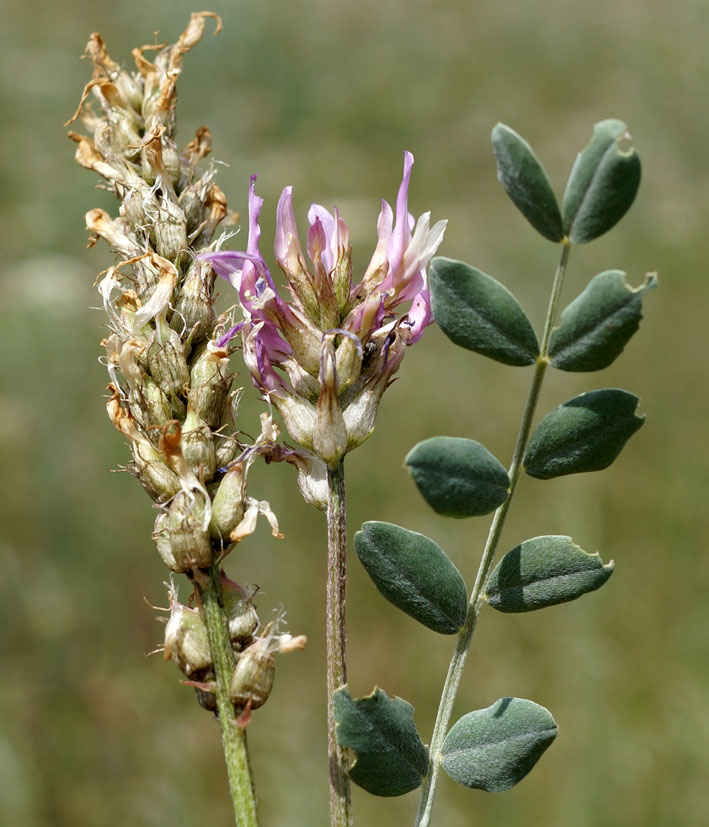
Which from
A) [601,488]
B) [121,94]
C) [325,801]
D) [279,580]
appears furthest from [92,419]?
[121,94]

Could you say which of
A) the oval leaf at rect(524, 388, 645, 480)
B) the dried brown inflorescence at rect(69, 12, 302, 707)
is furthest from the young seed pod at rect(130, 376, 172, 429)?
the oval leaf at rect(524, 388, 645, 480)

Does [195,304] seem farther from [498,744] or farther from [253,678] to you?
[498,744]

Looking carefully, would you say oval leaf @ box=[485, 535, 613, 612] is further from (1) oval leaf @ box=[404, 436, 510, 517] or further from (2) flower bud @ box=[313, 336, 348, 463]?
(2) flower bud @ box=[313, 336, 348, 463]

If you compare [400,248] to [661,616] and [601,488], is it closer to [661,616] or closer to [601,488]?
[661,616]

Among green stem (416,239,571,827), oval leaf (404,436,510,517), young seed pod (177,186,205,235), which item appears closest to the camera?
oval leaf (404,436,510,517)

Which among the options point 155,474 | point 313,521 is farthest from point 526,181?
point 313,521

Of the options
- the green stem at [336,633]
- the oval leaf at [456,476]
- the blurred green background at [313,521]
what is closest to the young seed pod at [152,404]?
the green stem at [336,633]
